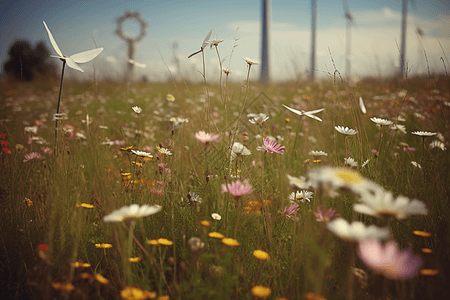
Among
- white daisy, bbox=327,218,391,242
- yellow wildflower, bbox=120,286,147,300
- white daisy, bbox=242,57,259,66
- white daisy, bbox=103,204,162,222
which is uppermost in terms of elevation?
white daisy, bbox=242,57,259,66

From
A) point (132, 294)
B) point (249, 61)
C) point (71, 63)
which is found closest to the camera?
point (132, 294)

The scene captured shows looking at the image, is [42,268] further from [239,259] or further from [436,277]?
[436,277]

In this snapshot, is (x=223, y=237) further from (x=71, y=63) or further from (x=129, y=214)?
(x=71, y=63)

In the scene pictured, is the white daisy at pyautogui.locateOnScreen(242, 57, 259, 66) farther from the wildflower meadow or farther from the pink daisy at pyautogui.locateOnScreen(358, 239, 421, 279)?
the pink daisy at pyautogui.locateOnScreen(358, 239, 421, 279)

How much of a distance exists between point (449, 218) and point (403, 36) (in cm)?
1318

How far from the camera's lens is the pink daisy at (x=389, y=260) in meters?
0.49

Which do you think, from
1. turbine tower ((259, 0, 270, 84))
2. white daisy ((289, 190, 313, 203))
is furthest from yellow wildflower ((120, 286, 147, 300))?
turbine tower ((259, 0, 270, 84))

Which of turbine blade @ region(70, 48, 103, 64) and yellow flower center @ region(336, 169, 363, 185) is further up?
turbine blade @ region(70, 48, 103, 64)

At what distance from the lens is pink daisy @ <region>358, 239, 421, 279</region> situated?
0.49 meters

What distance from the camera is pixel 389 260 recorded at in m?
0.52

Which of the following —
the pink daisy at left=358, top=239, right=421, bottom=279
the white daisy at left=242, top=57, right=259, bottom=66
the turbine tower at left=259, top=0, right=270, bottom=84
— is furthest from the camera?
the turbine tower at left=259, top=0, right=270, bottom=84

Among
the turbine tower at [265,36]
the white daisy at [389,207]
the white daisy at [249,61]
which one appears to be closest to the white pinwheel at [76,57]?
the white daisy at [249,61]

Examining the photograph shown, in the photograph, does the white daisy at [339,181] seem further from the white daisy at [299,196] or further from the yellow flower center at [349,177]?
the white daisy at [299,196]

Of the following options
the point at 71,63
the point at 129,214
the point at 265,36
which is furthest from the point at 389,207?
the point at 265,36
